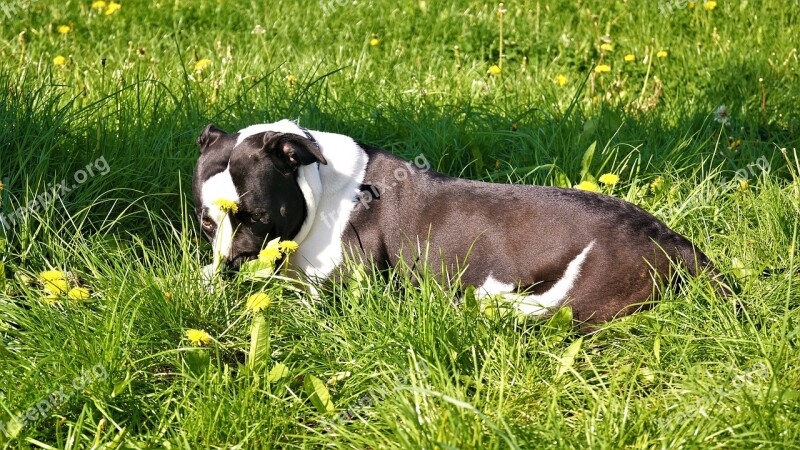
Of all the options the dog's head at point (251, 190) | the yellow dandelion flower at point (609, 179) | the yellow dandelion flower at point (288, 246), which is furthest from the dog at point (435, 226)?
the yellow dandelion flower at point (609, 179)

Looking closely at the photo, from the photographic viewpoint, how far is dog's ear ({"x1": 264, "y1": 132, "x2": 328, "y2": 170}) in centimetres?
354

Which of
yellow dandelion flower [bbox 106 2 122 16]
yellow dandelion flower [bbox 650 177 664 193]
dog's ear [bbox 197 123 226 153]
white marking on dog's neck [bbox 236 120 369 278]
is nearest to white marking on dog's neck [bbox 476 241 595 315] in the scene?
white marking on dog's neck [bbox 236 120 369 278]

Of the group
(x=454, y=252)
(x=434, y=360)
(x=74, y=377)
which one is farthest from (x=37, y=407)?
(x=454, y=252)

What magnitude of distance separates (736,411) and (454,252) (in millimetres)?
1268

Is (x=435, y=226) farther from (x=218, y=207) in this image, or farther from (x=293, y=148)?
(x=218, y=207)

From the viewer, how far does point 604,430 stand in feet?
8.88

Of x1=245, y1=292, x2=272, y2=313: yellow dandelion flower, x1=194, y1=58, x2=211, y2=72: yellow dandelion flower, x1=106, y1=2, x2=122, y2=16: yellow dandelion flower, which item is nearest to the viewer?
x1=245, y1=292, x2=272, y2=313: yellow dandelion flower

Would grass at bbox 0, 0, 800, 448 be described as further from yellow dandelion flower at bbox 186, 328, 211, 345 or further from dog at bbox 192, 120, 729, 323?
dog at bbox 192, 120, 729, 323

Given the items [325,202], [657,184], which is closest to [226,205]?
[325,202]

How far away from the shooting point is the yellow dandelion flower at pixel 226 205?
335 centimetres

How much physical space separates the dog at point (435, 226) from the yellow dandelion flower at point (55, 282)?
0.57 meters

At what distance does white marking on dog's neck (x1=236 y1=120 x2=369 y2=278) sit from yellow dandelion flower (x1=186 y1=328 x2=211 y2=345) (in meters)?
0.71

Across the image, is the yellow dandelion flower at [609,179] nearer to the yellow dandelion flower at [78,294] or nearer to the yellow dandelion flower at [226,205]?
the yellow dandelion flower at [226,205]

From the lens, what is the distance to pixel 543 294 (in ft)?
11.8
